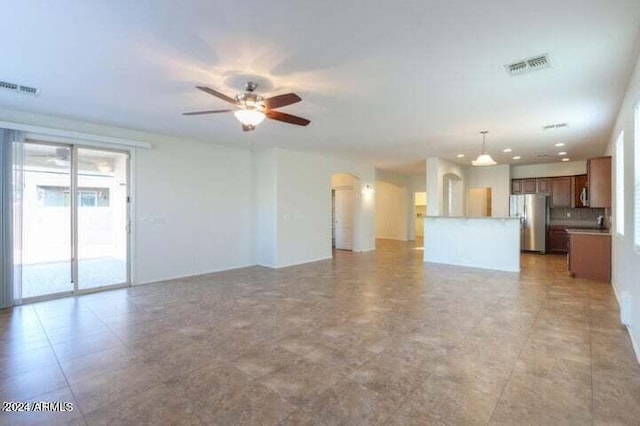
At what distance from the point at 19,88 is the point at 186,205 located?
3.06m

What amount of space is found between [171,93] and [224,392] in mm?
3243

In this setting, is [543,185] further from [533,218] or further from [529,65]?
[529,65]

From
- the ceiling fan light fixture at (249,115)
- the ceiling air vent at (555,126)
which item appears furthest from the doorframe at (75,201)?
the ceiling air vent at (555,126)

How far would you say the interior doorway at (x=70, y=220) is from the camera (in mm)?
4695

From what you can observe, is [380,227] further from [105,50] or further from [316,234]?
[105,50]


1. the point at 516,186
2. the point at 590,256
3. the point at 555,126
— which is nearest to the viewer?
the point at 555,126

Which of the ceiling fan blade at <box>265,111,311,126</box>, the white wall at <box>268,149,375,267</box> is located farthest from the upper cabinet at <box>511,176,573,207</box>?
the ceiling fan blade at <box>265,111,311,126</box>

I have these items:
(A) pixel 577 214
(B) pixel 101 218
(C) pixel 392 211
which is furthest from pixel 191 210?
(A) pixel 577 214

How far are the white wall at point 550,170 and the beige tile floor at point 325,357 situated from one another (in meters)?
5.77

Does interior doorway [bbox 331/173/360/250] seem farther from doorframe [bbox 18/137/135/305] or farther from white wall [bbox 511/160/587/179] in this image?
doorframe [bbox 18/137/135/305]

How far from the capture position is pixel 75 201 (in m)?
5.12

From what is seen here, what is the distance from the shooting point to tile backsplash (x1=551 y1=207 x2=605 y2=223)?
9141 millimetres

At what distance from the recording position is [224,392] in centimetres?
232

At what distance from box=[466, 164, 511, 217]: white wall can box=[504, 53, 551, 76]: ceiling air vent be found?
304 inches
